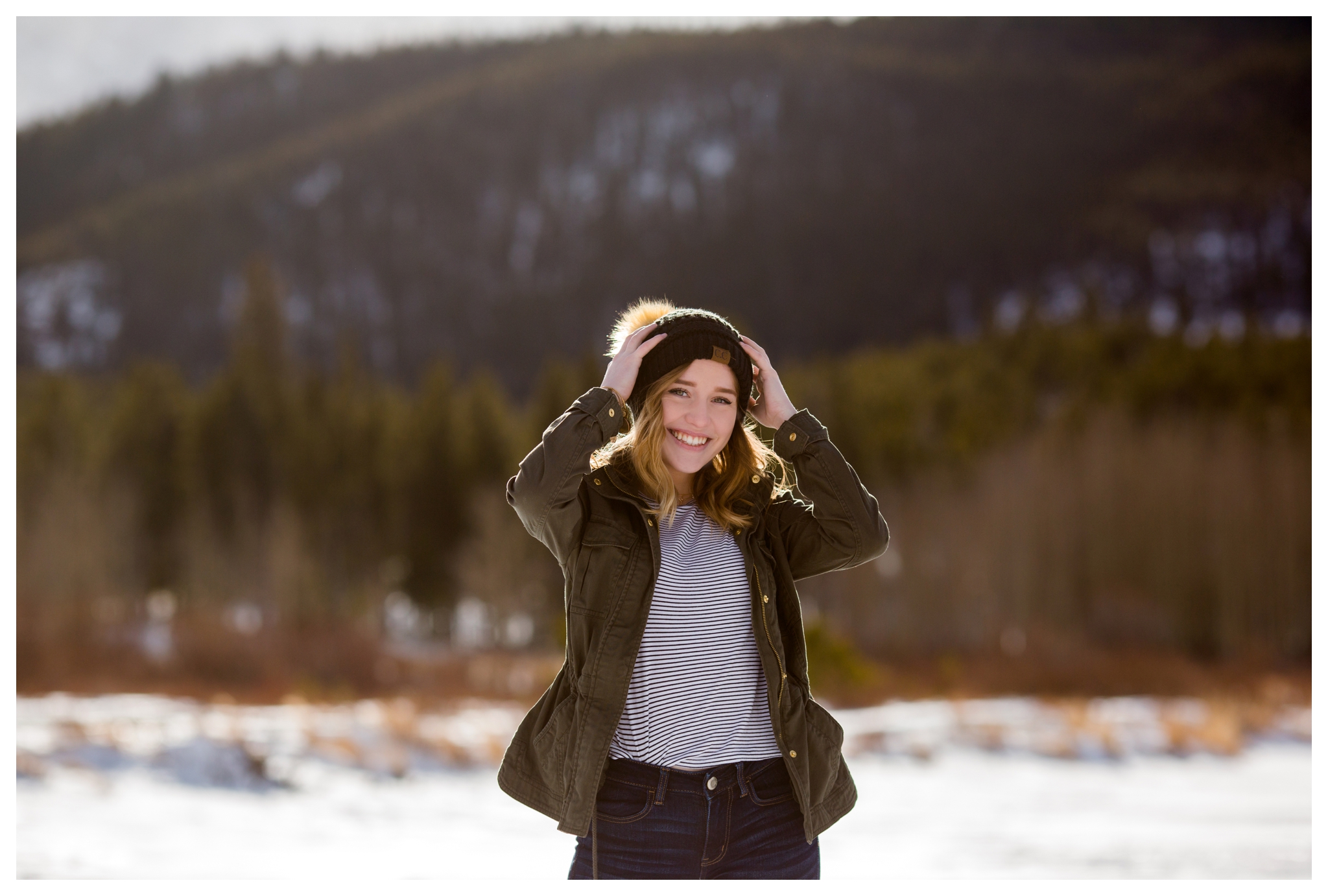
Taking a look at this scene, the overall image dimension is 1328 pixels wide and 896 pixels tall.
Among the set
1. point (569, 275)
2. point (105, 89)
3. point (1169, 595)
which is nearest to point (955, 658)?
point (1169, 595)

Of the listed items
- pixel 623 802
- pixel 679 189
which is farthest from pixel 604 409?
pixel 679 189

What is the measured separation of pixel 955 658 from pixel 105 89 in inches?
6528

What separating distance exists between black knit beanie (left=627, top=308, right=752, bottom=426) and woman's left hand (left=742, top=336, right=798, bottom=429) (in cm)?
6

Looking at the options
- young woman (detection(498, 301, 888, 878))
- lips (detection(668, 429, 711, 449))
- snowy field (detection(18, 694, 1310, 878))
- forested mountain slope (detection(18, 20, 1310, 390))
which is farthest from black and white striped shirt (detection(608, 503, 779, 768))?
forested mountain slope (detection(18, 20, 1310, 390))

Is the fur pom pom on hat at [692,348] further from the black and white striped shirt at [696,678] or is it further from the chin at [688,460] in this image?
the black and white striped shirt at [696,678]

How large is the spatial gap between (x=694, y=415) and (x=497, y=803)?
24.1ft

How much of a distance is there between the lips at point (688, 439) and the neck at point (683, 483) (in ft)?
0.25

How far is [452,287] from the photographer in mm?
140000

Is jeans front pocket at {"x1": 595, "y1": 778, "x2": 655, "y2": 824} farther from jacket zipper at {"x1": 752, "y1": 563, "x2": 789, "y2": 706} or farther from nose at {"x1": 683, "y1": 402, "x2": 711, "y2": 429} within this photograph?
nose at {"x1": 683, "y1": 402, "x2": 711, "y2": 429}

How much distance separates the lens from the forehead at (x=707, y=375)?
248 cm

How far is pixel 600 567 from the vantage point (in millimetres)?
2367

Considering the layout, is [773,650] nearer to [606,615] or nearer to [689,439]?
[606,615]

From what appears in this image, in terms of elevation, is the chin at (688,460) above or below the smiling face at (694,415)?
below

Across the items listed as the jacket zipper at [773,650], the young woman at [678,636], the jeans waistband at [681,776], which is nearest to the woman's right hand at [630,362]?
the young woman at [678,636]
